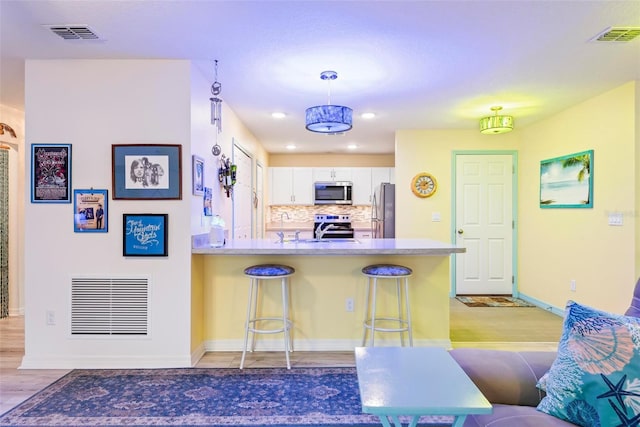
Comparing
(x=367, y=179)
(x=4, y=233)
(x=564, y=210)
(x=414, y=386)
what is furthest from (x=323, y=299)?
(x=367, y=179)

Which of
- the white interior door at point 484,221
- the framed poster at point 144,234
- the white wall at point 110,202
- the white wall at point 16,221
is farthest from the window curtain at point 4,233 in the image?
the white interior door at point 484,221

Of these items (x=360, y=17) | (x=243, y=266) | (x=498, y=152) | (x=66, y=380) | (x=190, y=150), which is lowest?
(x=66, y=380)

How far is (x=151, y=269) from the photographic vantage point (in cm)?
279

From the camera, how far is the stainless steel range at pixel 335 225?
6434 mm

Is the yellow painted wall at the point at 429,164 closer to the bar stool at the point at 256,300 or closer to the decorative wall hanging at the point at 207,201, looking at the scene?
the bar stool at the point at 256,300

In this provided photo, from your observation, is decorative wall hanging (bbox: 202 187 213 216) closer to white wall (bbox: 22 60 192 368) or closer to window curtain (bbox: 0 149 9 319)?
white wall (bbox: 22 60 192 368)

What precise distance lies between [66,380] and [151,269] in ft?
2.98

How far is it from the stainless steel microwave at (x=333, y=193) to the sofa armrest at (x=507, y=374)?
16.7 ft

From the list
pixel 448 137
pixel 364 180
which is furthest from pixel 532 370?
pixel 364 180

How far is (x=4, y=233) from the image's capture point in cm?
408

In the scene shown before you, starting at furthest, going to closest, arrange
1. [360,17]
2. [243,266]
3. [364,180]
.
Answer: [364,180] → [243,266] → [360,17]

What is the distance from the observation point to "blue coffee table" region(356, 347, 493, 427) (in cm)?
105

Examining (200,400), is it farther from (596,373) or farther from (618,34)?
(618,34)

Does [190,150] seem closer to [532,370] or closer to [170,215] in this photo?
[170,215]
